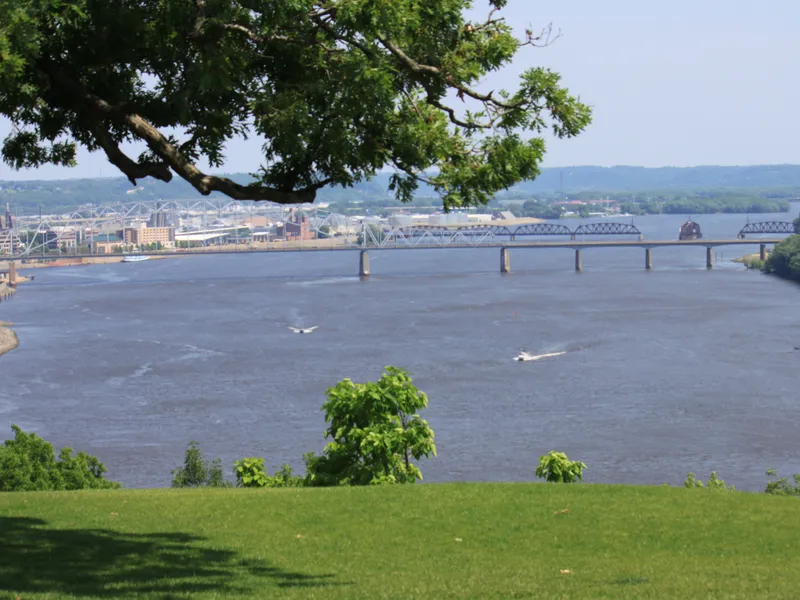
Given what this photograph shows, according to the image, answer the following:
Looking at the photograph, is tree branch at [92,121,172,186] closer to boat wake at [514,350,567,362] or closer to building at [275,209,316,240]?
boat wake at [514,350,567,362]

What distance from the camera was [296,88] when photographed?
639 centimetres

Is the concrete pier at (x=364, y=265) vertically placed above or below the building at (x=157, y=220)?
below

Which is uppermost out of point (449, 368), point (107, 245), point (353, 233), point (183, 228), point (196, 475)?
point (183, 228)

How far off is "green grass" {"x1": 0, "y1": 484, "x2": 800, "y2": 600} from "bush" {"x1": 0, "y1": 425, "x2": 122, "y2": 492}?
5999 mm

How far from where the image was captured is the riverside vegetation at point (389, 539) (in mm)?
5730

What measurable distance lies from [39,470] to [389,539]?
9.62m

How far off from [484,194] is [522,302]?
43787 millimetres

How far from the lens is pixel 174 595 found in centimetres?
544

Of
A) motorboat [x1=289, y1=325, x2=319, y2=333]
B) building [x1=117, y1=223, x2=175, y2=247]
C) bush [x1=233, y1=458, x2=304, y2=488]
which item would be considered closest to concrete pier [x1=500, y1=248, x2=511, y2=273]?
motorboat [x1=289, y1=325, x2=319, y2=333]

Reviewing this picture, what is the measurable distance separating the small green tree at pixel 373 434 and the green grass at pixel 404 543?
152 centimetres

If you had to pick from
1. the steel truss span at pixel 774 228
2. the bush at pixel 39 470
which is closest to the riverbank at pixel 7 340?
the bush at pixel 39 470

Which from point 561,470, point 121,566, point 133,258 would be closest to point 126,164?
point 121,566

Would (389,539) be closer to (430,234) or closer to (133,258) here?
(430,234)

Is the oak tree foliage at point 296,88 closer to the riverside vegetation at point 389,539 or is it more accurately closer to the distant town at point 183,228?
the riverside vegetation at point 389,539
